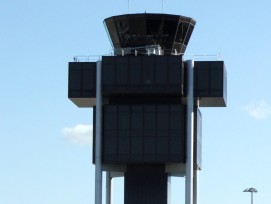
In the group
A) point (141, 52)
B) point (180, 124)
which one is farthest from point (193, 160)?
point (141, 52)

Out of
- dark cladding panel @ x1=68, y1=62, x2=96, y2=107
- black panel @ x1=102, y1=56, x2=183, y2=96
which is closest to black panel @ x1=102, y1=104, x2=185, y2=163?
black panel @ x1=102, y1=56, x2=183, y2=96

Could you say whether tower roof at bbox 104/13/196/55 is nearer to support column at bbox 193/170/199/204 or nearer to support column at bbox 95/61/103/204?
support column at bbox 95/61/103/204

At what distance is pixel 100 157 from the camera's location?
130m

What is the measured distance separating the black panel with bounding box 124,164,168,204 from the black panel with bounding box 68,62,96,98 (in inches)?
345

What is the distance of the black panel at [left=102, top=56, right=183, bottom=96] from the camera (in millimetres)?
130125

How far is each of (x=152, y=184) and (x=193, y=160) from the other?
486cm

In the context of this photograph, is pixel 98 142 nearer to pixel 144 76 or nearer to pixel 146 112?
pixel 146 112

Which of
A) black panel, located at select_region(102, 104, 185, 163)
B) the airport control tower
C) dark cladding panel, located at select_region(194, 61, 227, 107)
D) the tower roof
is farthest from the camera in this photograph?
the tower roof

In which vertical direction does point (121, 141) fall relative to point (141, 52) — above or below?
below

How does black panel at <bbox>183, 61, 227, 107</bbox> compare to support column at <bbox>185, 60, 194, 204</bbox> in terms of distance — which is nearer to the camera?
support column at <bbox>185, 60, 194, 204</bbox>

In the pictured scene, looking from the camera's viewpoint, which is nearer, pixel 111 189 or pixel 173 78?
pixel 173 78

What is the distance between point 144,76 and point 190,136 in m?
7.68

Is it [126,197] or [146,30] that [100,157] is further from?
[146,30]

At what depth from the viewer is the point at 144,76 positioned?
13050cm
